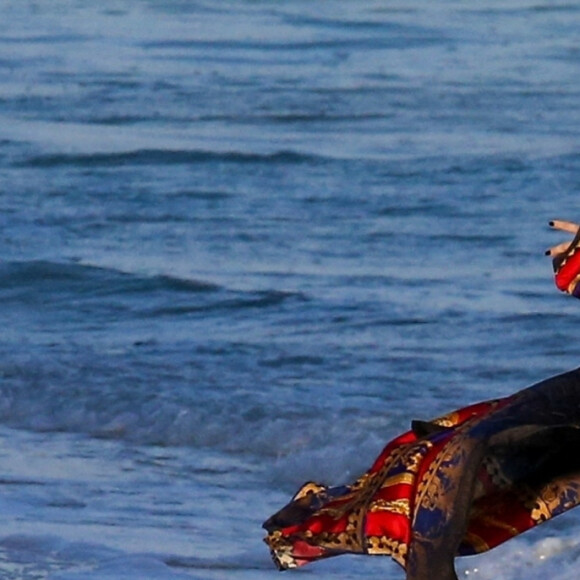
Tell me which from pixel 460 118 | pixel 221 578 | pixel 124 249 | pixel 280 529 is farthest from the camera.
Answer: pixel 460 118

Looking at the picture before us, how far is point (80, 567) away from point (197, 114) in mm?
8639

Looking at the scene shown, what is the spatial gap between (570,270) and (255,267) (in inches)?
233

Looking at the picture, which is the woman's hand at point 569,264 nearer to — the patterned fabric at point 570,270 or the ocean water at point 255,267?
the patterned fabric at point 570,270

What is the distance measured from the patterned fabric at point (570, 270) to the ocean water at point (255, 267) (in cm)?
174

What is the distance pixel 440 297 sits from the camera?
8.52 m

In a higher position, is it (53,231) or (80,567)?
(80,567)

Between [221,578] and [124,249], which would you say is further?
[124,249]

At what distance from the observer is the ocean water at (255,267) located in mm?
5879

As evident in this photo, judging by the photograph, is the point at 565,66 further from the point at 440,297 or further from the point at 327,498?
the point at 327,498

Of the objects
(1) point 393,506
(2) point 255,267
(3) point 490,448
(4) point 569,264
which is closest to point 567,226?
(4) point 569,264

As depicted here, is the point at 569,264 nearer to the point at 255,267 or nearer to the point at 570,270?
the point at 570,270

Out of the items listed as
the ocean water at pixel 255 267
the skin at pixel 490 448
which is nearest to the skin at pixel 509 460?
the skin at pixel 490 448

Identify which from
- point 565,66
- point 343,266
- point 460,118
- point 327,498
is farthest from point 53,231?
Answer: point 327,498

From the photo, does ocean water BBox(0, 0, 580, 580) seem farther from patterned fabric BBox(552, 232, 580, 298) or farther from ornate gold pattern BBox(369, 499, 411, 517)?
patterned fabric BBox(552, 232, 580, 298)
